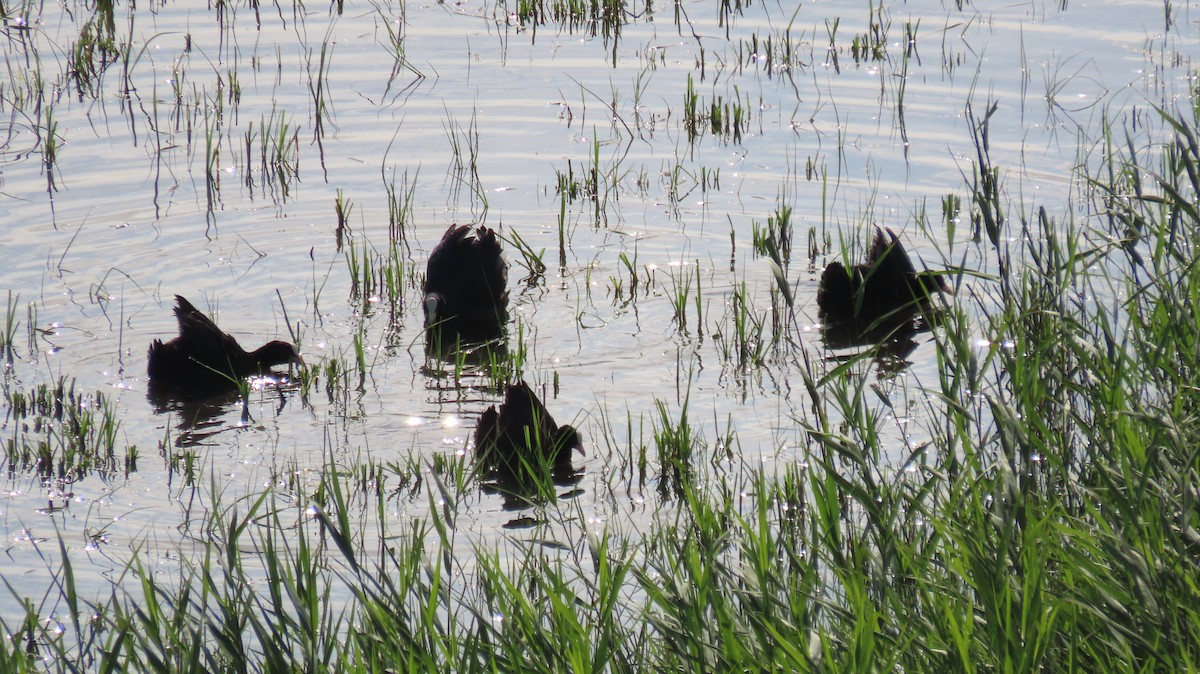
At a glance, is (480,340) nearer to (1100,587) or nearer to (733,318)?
(733,318)

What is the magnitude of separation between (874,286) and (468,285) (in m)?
1.97

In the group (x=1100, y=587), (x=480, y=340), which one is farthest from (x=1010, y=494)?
(x=480, y=340)

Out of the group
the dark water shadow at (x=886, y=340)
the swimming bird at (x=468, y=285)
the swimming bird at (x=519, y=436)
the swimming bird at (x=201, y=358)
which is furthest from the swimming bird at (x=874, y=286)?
→ the swimming bird at (x=201, y=358)

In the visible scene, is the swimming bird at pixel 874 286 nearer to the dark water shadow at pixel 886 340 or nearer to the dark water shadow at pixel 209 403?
the dark water shadow at pixel 886 340

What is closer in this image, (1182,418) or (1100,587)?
(1100,587)

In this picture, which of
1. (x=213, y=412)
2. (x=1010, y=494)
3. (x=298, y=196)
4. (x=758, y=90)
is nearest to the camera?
(x=1010, y=494)

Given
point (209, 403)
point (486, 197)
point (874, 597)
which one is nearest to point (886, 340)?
point (486, 197)

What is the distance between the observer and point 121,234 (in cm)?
759

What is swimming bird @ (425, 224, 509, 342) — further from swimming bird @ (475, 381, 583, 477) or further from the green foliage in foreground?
the green foliage in foreground

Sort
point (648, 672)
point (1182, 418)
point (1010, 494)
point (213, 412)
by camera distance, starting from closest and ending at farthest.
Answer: point (1010, 494), point (648, 672), point (1182, 418), point (213, 412)

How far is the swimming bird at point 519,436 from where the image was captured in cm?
509

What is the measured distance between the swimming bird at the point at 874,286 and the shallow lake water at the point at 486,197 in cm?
15

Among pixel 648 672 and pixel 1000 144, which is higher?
pixel 1000 144

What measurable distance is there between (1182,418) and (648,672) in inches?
60.7
